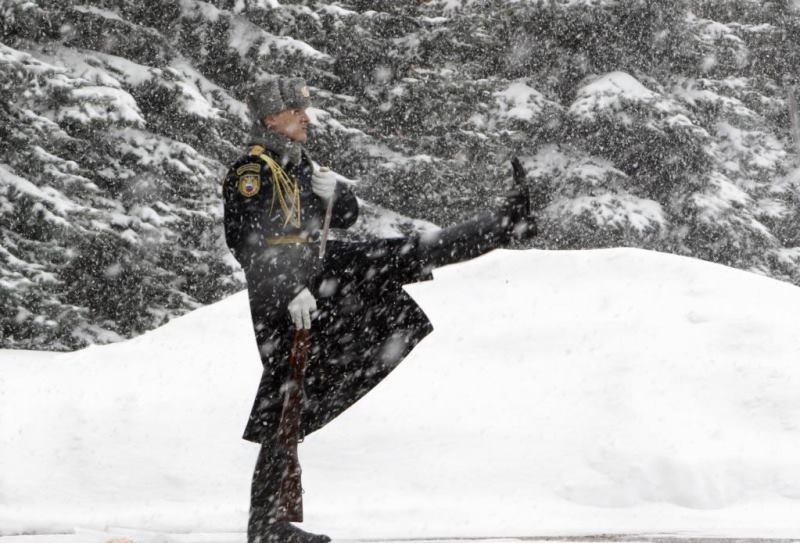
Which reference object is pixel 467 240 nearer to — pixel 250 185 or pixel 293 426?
pixel 250 185

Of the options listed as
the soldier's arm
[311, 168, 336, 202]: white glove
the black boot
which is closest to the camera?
the black boot

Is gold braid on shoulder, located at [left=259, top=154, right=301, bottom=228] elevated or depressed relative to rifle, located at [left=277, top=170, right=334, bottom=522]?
elevated

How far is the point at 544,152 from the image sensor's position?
56.6 feet

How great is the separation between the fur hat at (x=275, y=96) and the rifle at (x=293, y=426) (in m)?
Result: 0.94

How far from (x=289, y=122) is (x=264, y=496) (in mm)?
1559

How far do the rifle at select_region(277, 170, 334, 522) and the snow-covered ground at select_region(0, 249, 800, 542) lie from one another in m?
0.52

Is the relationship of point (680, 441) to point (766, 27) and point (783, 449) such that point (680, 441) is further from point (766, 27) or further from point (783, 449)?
point (766, 27)

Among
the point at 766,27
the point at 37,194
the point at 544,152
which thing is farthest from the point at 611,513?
the point at 766,27

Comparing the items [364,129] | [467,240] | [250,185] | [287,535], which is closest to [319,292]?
[250,185]

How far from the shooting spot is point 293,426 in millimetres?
4109

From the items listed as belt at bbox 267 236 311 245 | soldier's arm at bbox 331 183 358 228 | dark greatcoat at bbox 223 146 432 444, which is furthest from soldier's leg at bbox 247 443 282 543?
soldier's arm at bbox 331 183 358 228

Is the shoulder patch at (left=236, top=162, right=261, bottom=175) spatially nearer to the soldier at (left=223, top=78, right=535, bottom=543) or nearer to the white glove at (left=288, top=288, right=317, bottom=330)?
the soldier at (left=223, top=78, right=535, bottom=543)

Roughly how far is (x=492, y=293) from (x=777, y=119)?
19732 mm

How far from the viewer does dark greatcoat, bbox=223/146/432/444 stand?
4.14 meters
